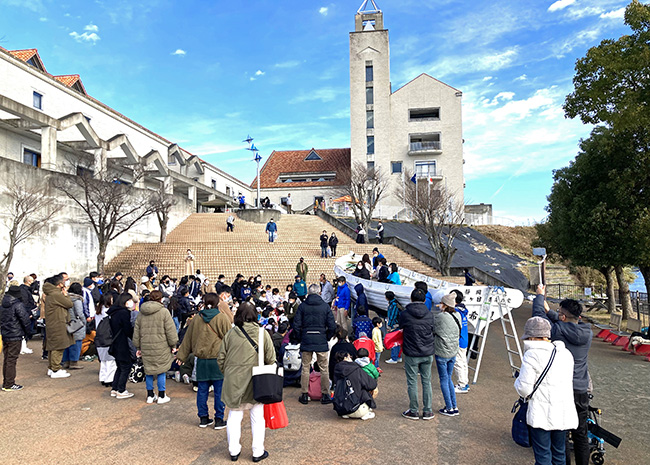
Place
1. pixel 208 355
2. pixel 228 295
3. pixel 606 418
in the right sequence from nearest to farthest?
pixel 208 355 < pixel 606 418 < pixel 228 295

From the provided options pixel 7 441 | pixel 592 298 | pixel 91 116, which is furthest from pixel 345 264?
pixel 91 116

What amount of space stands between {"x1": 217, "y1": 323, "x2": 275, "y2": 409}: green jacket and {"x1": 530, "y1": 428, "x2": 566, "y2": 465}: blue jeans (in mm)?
2625

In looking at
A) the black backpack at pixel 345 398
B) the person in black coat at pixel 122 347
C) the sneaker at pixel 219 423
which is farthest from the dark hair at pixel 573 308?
the person in black coat at pixel 122 347

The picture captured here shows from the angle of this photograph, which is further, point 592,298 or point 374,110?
point 374,110

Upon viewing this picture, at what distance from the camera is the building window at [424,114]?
151 feet

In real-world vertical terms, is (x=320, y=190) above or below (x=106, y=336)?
above

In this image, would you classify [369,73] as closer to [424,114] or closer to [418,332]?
[424,114]

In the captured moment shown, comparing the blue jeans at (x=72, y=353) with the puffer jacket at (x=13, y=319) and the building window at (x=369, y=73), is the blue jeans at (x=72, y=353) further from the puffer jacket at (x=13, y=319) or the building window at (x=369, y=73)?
the building window at (x=369, y=73)

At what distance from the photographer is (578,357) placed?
4.36 metres

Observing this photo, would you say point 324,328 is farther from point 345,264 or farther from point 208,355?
point 345,264

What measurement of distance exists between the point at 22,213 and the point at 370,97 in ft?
124

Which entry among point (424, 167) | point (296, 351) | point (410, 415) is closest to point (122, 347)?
point (296, 351)

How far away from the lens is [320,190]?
48.3 metres

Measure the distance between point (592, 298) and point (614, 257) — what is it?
1018cm
